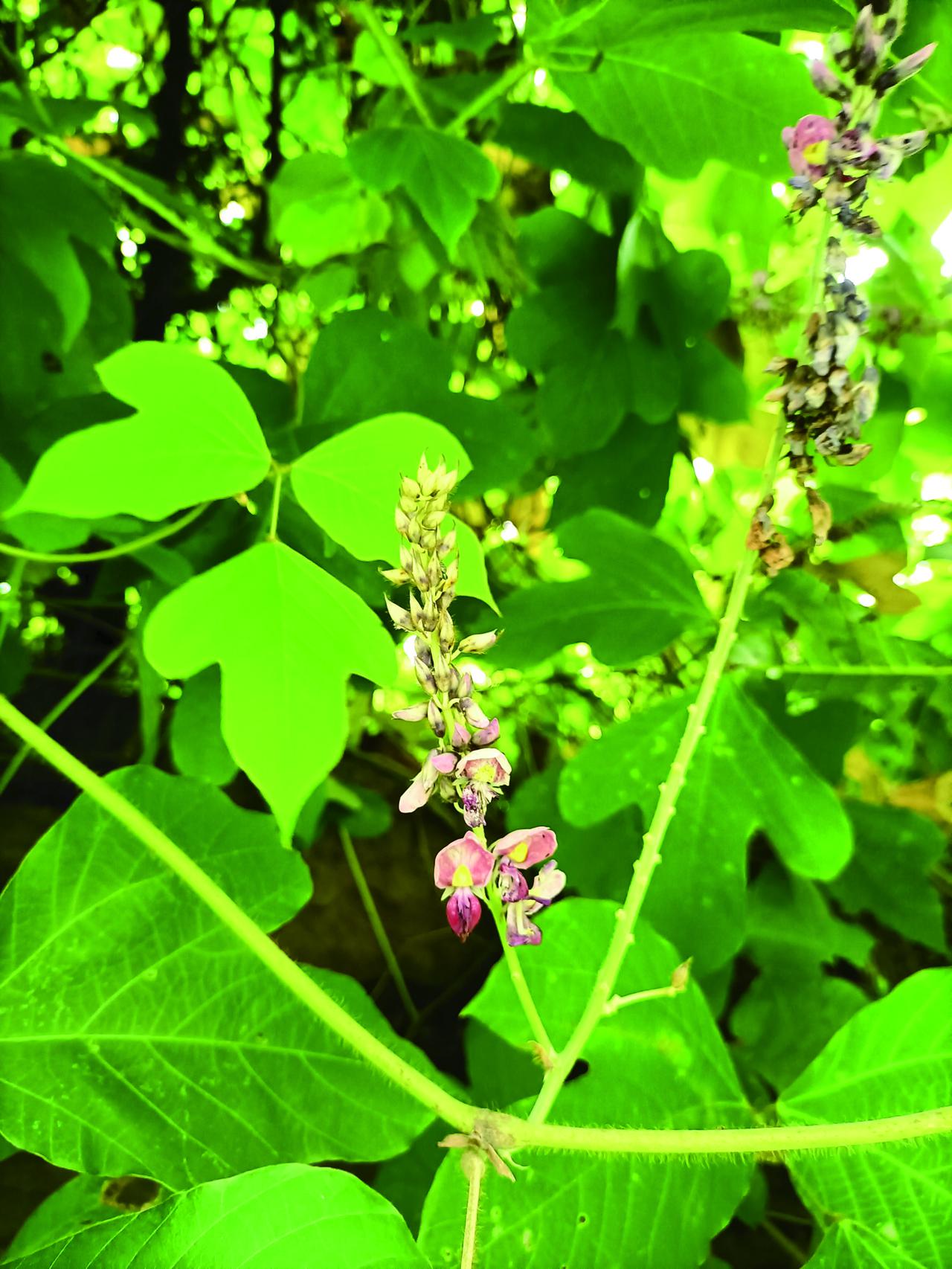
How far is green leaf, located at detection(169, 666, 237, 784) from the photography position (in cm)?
58

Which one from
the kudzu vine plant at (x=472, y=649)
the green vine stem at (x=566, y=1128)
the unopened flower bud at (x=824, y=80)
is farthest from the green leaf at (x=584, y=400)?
the green vine stem at (x=566, y=1128)

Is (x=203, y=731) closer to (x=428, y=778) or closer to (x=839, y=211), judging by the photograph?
(x=428, y=778)

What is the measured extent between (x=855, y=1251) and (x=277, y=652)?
15.5 inches

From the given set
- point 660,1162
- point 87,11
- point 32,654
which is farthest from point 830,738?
point 87,11

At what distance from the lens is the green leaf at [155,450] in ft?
1.19

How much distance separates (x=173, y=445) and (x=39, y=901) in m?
0.25

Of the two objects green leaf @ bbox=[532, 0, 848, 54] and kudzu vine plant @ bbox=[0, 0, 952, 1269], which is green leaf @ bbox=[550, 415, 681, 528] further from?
green leaf @ bbox=[532, 0, 848, 54]

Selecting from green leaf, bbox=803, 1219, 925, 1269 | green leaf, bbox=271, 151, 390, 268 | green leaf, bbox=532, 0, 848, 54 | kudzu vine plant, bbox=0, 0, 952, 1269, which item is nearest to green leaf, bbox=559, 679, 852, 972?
kudzu vine plant, bbox=0, 0, 952, 1269

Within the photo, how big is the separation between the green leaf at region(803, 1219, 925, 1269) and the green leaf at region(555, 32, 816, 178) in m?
0.58

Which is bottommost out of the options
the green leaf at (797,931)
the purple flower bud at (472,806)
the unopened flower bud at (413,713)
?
the green leaf at (797,931)

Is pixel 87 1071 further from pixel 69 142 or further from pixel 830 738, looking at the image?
pixel 69 142

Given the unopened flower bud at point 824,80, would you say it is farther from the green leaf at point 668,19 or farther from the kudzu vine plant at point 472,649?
the green leaf at point 668,19

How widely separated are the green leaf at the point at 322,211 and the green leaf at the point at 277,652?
1.46ft

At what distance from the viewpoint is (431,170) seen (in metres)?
0.52
